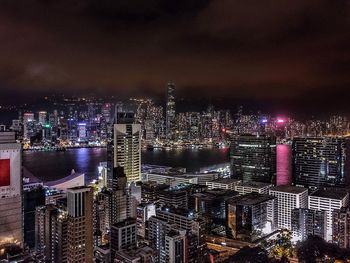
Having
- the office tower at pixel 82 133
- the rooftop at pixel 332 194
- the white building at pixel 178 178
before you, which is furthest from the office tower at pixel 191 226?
the office tower at pixel 82 133

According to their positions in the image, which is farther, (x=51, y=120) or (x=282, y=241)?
(x=51, y=120)

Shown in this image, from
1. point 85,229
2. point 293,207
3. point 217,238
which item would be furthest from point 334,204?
point 85,229

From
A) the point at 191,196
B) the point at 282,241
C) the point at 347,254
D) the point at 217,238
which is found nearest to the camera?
the point at 347,254

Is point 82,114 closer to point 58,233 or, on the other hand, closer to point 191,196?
point 191,196

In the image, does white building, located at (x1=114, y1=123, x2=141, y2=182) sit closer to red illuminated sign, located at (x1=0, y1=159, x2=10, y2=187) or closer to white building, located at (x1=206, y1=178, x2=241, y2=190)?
white building, located at (x1=206, y1=178, x2=241, y2=190)

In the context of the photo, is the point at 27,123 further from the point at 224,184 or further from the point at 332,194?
Result: the point at 332,194

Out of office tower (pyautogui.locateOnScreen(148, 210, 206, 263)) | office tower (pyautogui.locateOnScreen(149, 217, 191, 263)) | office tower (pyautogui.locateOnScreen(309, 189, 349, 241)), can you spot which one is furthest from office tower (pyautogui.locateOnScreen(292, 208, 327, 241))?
→ office tower (pyautogui.locateOnScreen(149, 217, 191, 263))
